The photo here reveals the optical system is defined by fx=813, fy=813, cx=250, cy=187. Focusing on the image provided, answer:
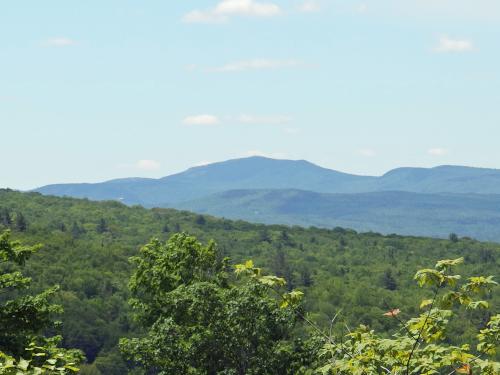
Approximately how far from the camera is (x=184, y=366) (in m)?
36.2

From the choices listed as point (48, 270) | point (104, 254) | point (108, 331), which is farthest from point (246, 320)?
point (104, 254)

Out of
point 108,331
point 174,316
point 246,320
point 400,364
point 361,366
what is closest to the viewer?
point 361,366

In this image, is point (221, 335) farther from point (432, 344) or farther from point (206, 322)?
point (432, 344)

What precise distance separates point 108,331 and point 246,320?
327ft

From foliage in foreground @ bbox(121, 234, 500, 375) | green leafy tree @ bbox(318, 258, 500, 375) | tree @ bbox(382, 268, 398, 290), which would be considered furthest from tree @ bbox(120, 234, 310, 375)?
tree @ bbox(382, 268, 398, 290)

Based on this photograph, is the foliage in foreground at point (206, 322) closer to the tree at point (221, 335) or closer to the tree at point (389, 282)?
the tree at point (221, 335)

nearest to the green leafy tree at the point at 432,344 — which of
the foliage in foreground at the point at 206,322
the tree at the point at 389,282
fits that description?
the foliage in foreground at the point at 206,322

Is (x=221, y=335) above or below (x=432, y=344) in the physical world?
below

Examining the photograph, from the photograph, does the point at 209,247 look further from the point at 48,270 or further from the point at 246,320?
the point at 48,270

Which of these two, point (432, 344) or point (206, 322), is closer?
point (432, 344)

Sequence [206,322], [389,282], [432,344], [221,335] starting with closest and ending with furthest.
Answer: [432,344] < [221,335] < [206,322] < [389,282]

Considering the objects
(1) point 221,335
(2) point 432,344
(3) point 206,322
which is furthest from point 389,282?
(2) point 432,344

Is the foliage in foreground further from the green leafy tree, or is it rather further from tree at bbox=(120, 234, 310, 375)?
the green leafy tree

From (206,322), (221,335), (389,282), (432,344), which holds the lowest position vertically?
(389,282)
